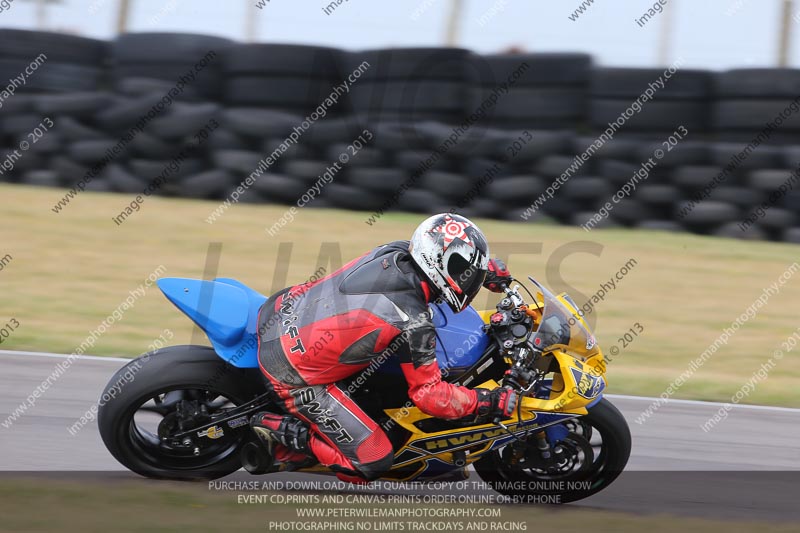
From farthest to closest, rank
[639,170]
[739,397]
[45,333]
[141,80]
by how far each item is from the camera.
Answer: [141,80], [639,170], [45,333], [739,397]

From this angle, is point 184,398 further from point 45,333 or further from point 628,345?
point 628,345

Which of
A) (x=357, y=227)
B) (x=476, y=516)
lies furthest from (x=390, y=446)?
(x=357, y=227)

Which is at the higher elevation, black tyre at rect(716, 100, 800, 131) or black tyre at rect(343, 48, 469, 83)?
black tyre at rect(716, 100, 800, 131)

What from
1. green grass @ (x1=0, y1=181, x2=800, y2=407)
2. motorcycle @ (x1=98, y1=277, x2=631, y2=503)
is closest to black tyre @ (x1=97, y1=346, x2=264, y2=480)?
motorcycle @ (x1=98, y1=277, x2=631, y2=503)

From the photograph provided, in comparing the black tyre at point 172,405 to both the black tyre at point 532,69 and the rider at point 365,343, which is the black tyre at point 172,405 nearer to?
the rider at point 365,343

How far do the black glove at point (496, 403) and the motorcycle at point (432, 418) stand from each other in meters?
0.08

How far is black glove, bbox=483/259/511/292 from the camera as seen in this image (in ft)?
15.1

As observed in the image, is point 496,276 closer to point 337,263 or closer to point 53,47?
point 337,263

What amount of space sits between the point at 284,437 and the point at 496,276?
1276 millimetres

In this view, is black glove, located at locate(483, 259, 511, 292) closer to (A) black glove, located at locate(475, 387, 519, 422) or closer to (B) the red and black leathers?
(B) the red and black leathers

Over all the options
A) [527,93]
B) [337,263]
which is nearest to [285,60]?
[527,93]

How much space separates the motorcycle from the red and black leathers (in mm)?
127

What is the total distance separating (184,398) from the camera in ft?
15.3

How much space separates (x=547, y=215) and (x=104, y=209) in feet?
18.0
